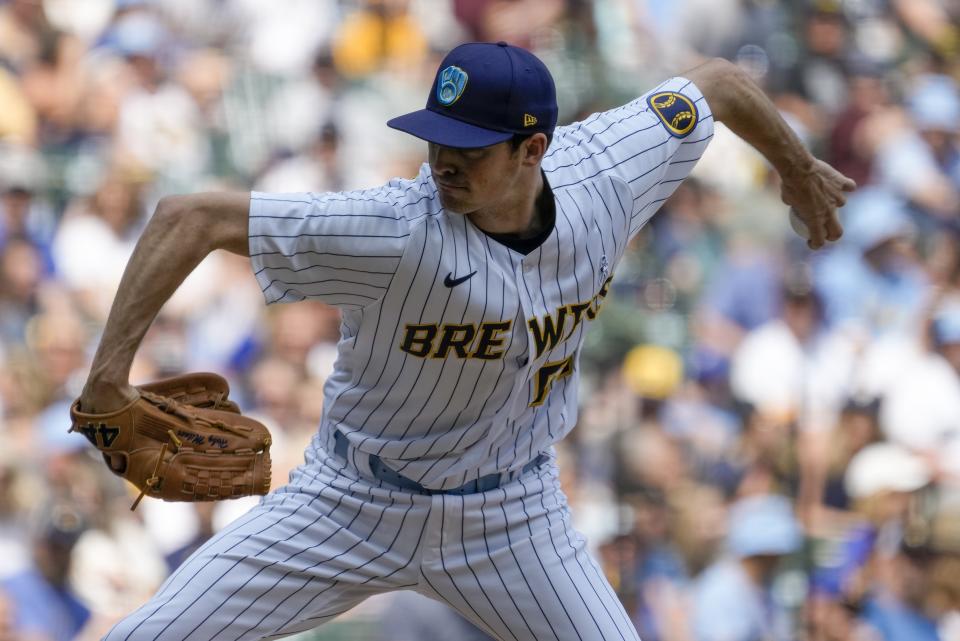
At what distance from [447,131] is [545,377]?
2.00ft

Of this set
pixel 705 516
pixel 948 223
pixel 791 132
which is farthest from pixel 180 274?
pixel 948 223

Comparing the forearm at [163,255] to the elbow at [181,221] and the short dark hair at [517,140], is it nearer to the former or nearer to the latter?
the elbow at [181,221]

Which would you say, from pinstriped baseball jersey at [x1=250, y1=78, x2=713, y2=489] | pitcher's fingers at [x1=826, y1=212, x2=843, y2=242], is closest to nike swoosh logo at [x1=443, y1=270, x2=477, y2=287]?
pinstriped baseball jersey at [x1=250, y1=78, x2=713, y2=489]

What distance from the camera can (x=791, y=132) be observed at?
3025 mm

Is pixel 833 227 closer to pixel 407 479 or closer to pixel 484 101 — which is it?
pixel 484 101

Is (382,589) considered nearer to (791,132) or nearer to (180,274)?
(180,274)

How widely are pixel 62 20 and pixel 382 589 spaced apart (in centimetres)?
414

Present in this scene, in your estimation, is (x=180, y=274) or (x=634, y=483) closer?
(x=180, y=274)

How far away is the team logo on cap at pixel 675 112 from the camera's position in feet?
9.23

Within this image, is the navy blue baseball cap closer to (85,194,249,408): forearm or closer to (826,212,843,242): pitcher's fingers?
(85,194,249,408): forearm

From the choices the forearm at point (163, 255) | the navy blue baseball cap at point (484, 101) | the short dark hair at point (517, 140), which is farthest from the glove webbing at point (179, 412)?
the short dark hair at point (517, 140)

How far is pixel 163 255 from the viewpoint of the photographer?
2.30 m

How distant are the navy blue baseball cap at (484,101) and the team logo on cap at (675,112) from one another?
1.27 ft

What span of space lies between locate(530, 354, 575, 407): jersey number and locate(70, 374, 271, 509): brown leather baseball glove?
1.96 ft
